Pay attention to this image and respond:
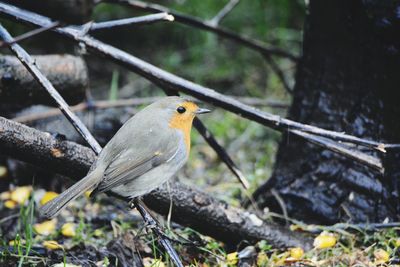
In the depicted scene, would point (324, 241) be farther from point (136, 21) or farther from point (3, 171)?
point (3, 171)

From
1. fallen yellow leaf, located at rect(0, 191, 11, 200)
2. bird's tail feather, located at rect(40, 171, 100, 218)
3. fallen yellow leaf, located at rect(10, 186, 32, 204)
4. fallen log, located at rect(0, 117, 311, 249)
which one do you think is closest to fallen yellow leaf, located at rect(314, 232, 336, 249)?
fallen log, located at rect(0, 117, 311, 249)

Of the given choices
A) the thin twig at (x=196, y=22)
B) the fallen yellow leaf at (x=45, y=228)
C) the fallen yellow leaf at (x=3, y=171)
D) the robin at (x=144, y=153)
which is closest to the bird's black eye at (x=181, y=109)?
the robin at (x=144, y=153)

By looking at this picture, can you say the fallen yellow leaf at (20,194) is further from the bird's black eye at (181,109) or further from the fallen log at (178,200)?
the bird's black eye at (181,109)

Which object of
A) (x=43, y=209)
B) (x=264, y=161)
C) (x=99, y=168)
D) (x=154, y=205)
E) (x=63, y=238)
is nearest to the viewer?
(x=43, y=209)

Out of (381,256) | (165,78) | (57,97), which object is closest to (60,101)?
(57,97)

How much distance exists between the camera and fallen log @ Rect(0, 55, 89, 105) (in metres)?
3.39

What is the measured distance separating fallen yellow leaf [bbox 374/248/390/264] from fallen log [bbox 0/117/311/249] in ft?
1.41

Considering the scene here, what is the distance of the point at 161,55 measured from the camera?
615 cm

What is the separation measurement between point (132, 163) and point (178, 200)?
0.35 meters

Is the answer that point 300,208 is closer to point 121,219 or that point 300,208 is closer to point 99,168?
point 121,219

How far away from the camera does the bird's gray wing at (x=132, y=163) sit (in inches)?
112

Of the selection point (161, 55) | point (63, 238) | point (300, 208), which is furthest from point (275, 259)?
point (161, 55)

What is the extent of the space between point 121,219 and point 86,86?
3.31 feet

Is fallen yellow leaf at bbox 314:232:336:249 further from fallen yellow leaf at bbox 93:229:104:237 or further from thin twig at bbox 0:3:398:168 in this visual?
fallen yellow leaf at bbox 93:229:104:237
